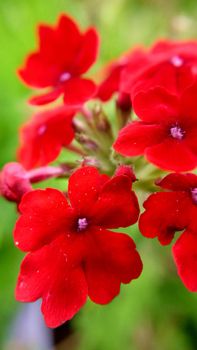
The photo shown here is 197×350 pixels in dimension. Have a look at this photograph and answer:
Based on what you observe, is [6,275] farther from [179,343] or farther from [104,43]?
[104,43]

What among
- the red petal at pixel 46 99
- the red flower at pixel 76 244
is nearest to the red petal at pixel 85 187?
the red flower at pixel 76 244

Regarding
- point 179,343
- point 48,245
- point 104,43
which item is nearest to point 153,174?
point 48,245

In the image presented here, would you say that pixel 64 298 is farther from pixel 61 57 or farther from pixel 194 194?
pixel 61 57

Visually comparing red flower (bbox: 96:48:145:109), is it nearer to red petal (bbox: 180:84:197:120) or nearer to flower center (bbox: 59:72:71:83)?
flower center (bbox: 59:72:71:83)

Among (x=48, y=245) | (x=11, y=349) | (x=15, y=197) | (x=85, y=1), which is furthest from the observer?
(x=85, y=1)

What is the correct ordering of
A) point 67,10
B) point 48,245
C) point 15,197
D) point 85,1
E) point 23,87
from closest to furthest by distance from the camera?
1. point 48,245
2. point 15,197
3. point 23,87
4. point 67,10
5. point 85,1

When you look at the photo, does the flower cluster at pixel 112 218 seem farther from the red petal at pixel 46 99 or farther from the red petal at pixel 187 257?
the red petal at pixel 46 99

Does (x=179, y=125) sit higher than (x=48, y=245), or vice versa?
(x=179, y=125)
